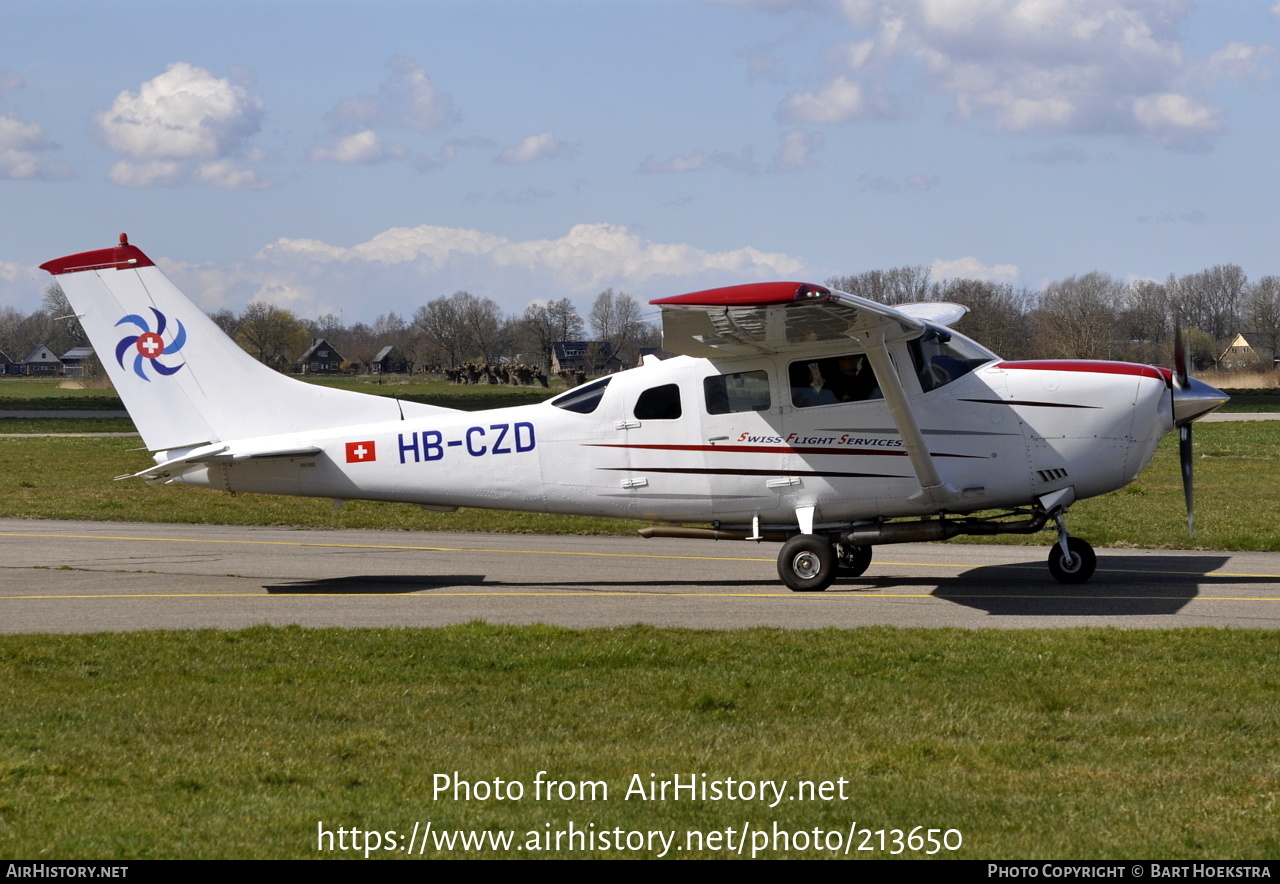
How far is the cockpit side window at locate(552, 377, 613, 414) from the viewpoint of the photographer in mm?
13328

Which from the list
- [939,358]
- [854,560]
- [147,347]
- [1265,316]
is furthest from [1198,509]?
[1265,316]

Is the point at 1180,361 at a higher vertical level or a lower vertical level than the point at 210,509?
higher

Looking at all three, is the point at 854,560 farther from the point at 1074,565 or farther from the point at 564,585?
the point at 564,585

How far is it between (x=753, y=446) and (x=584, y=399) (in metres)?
1.93

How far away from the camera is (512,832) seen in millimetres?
5340

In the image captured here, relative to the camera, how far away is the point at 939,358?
12.6m

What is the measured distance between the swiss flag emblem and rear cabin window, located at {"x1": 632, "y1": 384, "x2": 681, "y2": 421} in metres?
2.91

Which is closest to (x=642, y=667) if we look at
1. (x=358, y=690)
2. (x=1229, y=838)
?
(x=358, y=690)

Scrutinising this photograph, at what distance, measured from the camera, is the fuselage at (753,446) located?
1245 centimetres

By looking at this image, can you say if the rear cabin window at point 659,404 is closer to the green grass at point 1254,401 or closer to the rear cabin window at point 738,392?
the rear cabin window at point 738,392

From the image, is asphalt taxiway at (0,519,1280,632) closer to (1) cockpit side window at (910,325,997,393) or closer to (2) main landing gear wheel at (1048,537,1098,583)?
(2) main landing gear wheel at (1048,537,1098,583)

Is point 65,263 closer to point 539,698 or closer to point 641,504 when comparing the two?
point 641,504

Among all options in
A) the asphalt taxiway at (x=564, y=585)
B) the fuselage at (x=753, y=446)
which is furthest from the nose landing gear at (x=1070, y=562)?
the fuselage at (x=753, y=446)

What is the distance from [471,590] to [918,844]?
337 inches
